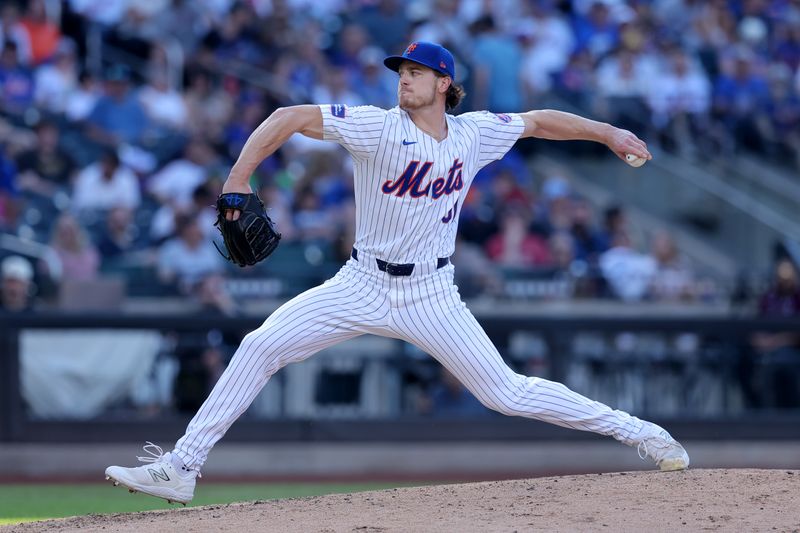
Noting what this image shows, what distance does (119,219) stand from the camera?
11.1m

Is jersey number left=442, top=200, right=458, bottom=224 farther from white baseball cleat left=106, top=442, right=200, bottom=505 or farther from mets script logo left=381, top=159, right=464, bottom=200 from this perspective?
white baseball cleat left=106, top=442, right=200, bottom=505

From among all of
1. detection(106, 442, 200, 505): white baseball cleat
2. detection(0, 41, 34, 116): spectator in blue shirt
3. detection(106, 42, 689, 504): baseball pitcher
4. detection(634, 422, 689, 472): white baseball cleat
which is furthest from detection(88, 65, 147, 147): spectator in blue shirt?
detection(634, 422, 689, 472): white baseball cleat

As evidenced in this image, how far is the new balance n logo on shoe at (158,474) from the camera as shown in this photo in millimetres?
5785

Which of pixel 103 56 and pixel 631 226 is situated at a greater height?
pixel 103 56

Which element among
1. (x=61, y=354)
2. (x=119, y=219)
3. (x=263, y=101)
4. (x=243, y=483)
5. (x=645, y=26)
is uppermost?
(x=645, y=26)

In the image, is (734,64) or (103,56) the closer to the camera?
(103,56)

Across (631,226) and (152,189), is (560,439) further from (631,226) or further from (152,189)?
(152,189)

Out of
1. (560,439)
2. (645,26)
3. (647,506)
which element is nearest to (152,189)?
(560,439)

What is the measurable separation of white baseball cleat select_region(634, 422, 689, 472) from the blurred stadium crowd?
4.62 meters

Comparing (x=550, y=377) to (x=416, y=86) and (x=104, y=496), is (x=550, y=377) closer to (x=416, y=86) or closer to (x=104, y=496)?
(x=104, y=496)

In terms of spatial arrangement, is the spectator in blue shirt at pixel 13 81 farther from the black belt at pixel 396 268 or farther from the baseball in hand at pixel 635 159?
the baseball in hand at pixel 635 159

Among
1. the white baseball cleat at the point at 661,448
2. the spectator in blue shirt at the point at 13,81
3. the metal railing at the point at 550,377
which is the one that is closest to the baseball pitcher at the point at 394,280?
the white baseball cleat at the point at 661,448

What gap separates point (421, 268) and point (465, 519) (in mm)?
1119

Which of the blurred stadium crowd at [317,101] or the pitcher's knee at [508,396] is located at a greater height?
the blurred stadium crowd at [317,101]
